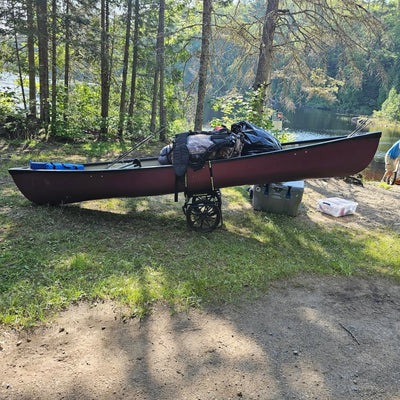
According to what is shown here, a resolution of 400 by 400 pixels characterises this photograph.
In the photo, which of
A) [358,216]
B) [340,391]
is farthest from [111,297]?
[358,216]

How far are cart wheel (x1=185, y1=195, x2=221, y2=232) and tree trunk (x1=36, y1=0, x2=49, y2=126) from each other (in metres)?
8.20

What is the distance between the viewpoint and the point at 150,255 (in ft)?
12.7

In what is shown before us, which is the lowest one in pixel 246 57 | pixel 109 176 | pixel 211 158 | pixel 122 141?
pixel 122 141

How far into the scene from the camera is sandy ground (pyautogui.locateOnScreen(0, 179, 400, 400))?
2.05 m

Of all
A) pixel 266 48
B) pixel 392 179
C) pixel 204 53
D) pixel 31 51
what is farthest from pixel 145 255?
pixel 31 51

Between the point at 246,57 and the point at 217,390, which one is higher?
the point at 246,57

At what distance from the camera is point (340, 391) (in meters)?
2.10

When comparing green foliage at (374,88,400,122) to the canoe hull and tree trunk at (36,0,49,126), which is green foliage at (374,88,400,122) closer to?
tree trunk at (36,0,49,126)

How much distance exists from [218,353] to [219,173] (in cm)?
253

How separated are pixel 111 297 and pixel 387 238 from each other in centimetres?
432

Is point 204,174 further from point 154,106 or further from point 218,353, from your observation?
point 154,106

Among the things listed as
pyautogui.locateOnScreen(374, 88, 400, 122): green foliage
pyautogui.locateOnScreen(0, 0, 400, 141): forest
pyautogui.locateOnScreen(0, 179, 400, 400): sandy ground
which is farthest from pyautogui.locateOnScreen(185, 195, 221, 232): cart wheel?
→ pyautogui.locateOnScreen(374, 88, 400, 122): green foliage

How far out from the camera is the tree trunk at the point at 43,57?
368 inches

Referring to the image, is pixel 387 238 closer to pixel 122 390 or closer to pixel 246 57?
pixel 122 390
